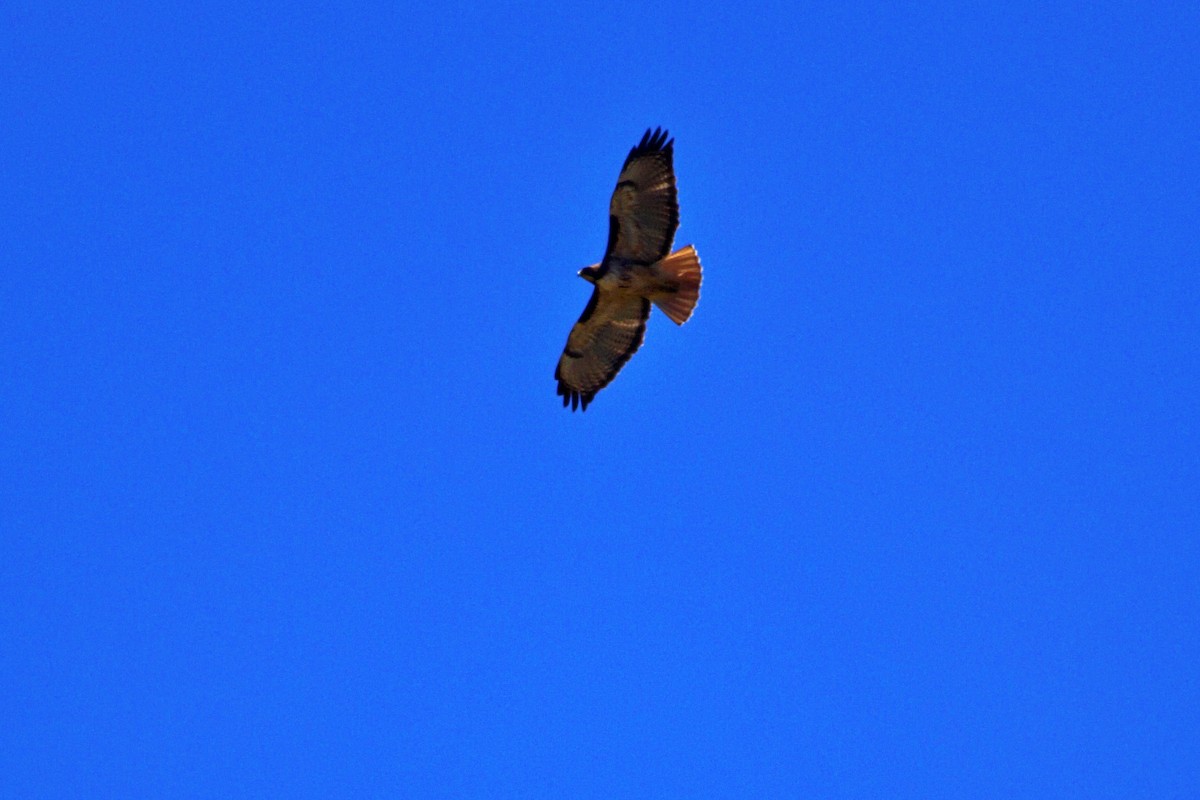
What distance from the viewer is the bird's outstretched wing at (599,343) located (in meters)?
19.0

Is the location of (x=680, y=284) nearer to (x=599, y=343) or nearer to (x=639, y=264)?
(x=639, y=264)

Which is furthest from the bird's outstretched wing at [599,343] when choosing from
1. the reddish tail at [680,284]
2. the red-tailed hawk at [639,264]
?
the reddish tail at [680,284]

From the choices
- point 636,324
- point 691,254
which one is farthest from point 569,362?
point 691,254

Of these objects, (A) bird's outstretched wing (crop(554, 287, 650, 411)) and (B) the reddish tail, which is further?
(A) bird's outstretched wing (crop(554, 287, 650, 411))

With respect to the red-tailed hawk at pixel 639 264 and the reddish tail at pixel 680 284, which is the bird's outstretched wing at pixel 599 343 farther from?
the reddish tail at pixel 680 284

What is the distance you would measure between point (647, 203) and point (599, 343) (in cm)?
222

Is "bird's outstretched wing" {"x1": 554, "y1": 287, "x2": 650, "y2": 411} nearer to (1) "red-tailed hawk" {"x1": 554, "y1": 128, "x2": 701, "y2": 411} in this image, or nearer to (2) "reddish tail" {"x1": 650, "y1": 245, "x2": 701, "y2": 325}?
(1) "red-tailed hawk" {"x1": 554, "y1": 128, "x2": 701, "y2": 411}

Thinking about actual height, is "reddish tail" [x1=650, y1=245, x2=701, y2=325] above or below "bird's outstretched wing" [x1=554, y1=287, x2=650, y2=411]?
below

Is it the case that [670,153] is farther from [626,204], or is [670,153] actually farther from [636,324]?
[636,324]

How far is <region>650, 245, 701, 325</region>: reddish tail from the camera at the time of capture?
720 inches

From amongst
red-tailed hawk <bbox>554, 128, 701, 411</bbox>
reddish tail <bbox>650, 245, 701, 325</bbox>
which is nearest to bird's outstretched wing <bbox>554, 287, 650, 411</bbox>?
red-tailed hawk <bbox>554, 128, 701, 411</bbox>

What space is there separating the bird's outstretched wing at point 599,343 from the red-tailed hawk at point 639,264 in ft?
0.04

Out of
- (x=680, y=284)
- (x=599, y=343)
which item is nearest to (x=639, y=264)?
(x=680, y=284)

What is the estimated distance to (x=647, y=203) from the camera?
59.2 feet
